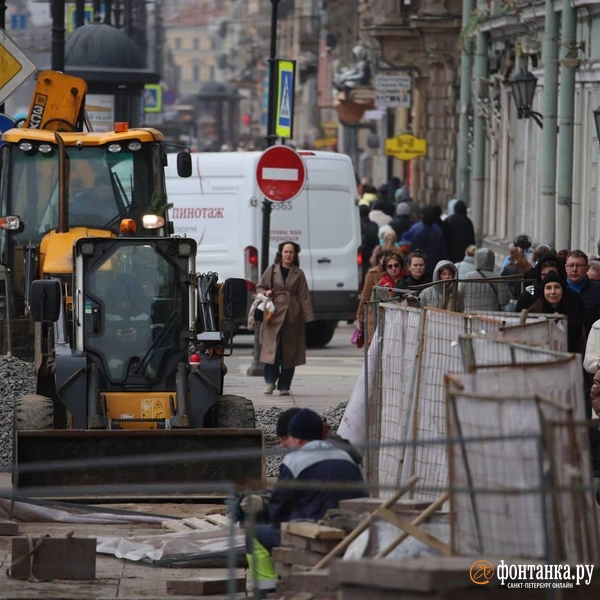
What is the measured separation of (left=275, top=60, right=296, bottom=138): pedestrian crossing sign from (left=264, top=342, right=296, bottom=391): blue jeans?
4.34m

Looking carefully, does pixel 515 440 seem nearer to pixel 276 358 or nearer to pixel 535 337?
pixel 535 337

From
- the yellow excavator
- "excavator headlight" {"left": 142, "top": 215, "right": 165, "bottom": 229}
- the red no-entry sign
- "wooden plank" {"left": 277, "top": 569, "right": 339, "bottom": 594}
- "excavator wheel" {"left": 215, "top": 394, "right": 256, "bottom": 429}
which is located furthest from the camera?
the red no-entry sign

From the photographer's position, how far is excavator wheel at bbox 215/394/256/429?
13.8 meters

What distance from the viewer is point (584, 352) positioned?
45.8ft

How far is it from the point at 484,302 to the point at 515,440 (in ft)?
26.0

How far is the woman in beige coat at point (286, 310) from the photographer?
1888cm

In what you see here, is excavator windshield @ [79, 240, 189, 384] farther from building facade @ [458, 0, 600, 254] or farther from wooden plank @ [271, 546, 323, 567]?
building facade @ [458, 0, 600, 254]

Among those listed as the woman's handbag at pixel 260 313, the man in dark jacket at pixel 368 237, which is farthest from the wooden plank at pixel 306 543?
the man in dark jacket at pixel 368 237

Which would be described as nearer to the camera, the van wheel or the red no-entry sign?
the red no-entry sign

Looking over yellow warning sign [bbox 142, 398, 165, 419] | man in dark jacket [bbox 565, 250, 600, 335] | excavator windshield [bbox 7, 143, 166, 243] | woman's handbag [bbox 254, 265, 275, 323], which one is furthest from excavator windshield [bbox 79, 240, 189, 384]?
woman's handbag [bbox 254, 265, 275, 323]

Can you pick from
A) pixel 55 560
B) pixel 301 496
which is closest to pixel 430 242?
pixel 55 560

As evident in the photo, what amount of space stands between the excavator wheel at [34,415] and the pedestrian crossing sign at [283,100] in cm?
977

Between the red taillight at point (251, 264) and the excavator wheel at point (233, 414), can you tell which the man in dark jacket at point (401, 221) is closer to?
the red taillight at point (251, 264)

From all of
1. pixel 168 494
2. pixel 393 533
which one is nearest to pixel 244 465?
pixel 168 494
